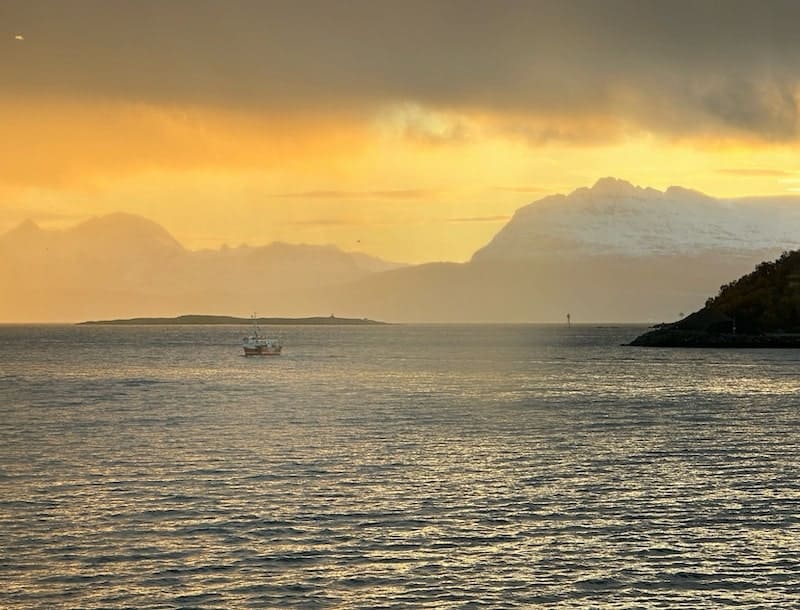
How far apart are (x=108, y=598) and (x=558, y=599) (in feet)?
45.4

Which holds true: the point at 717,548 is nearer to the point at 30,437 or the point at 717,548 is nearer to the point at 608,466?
the point at 608,466

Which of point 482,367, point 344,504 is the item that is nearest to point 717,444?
point 344,504

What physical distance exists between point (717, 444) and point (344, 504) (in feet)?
109

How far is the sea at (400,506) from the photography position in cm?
3406

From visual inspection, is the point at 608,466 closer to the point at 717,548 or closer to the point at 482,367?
the point at 717,548

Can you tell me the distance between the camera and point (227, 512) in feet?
150

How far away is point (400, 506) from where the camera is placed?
4694cm

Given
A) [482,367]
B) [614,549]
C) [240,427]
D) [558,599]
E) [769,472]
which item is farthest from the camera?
[482,367]

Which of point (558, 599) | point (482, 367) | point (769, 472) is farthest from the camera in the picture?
point (482, 367)

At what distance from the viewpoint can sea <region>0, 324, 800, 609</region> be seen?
3406 cm

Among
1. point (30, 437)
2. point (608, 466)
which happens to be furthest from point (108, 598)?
point (30, 437)

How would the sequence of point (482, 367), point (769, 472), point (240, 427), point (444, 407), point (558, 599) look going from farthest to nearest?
point (482, 367) < point (444, 407) < point (240, 427) < point (769, 472) < point (558, 599)

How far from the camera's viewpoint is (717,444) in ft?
233

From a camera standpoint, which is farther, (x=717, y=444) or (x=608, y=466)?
(x=717, y=444)
